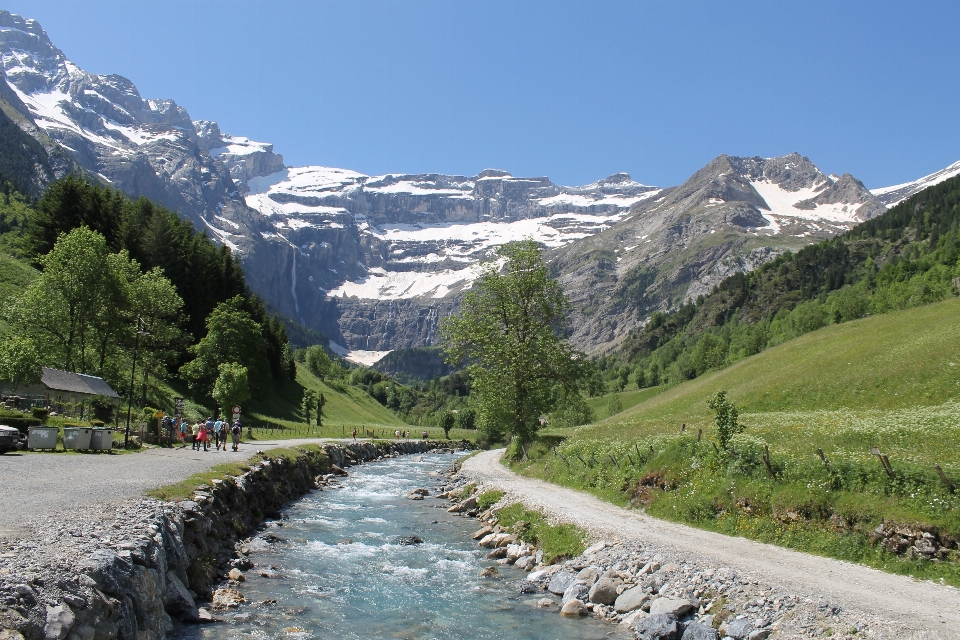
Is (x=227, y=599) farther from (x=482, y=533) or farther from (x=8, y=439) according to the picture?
(x=8, y=439)

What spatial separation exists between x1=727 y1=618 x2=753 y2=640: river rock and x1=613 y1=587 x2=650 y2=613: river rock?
3226mm

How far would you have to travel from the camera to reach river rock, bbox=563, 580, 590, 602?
60.2ft

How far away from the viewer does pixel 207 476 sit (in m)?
27.6

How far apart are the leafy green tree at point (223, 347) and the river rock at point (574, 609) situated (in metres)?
71.5

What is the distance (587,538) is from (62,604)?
16.9 metres

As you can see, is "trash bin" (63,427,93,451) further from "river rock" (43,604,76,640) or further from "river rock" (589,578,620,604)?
"river rock" (589,578,620,604)

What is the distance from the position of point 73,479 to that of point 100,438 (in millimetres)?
15013

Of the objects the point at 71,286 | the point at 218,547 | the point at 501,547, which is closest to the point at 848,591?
the point at 501,547

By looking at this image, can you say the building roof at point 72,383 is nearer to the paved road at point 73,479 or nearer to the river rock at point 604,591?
the paved road at point 73,479

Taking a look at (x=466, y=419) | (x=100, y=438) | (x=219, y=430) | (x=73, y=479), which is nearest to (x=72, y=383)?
(x=219, y=430)

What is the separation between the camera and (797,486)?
20922mm

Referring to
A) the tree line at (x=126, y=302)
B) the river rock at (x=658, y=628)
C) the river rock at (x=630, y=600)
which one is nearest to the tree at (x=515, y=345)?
the tree line at (x=126, y=302)

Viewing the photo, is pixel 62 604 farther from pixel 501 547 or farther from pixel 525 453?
pixel 525 453

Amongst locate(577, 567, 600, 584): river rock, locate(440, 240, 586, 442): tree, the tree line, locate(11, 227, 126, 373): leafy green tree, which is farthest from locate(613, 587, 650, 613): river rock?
locate(11, 227, 126, 373): leafy green tree
